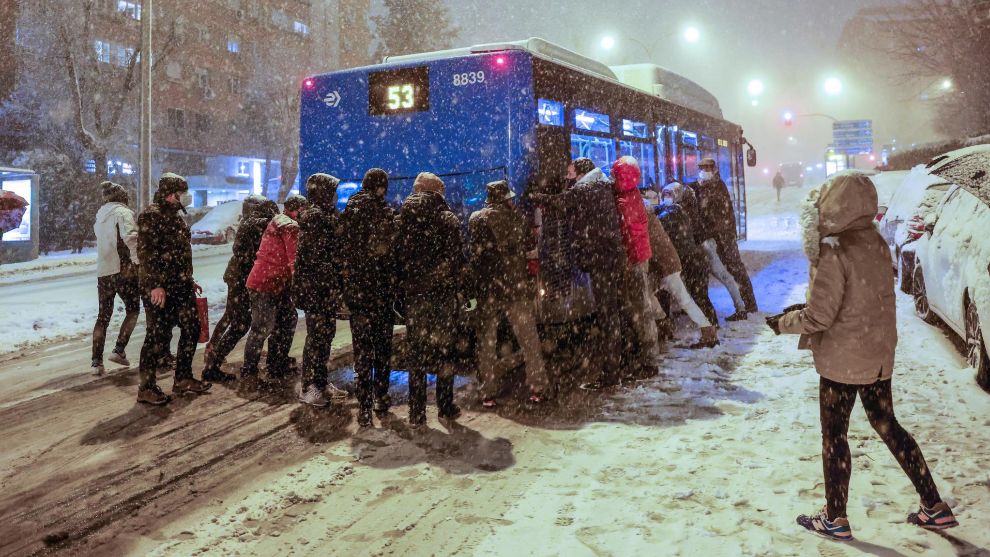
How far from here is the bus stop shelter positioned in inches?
858

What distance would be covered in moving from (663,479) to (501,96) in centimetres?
429

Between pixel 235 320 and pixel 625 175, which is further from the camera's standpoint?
pixel 235 320

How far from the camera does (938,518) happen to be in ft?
11.6

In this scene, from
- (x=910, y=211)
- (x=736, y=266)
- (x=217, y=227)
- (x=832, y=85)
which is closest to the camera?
(x=910, y=211)

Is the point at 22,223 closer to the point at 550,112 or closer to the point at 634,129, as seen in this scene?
the point at 634,129

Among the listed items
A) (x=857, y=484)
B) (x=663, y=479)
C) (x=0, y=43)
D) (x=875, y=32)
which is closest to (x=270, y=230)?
(x=663, y=479)

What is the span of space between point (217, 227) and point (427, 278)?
25.1m

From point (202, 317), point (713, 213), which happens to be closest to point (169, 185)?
point (202, 317)

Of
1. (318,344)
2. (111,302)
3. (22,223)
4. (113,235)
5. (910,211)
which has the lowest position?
(318,344)

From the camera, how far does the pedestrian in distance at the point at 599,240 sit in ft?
21.4

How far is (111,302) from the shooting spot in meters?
7.75

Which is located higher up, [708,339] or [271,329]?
[271,329]

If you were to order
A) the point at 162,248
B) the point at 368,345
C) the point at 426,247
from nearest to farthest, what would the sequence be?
1. the point at 426,247
2. the point at 368,345
3. the point at 162,248

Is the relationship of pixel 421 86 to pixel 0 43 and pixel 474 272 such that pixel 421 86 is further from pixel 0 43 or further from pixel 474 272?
pixel 0 43
